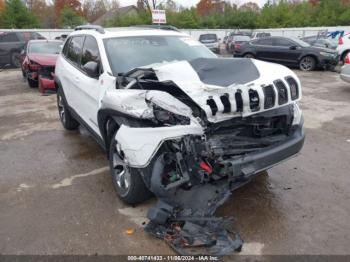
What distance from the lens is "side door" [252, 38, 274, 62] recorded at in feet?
53.0

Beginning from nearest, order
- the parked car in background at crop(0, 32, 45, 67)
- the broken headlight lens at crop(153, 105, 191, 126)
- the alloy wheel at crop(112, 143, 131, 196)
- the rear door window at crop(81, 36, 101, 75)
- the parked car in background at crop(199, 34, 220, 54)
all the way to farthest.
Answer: the broken headlight lens at crop(153, 105, 191, 126)
the alloy wheel at crop(112, 143, 131, 196)
the rear door window at crop(81, 36, 101, 75)
the parked car in background at crop(0, 32, 45, 67)
the parked car in background at crop(199, 34, 220, 54)

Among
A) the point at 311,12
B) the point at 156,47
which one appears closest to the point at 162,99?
the point at 156,47

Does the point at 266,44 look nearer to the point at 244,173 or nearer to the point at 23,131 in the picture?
the point at 23,131

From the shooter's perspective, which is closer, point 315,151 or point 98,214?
point 98,214

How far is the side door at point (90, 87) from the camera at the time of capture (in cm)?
454

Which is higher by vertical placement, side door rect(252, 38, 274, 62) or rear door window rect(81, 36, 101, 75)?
rear door window rect(81, 36, 101, 75)

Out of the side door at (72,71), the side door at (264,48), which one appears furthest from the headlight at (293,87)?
the side door at (264,48)

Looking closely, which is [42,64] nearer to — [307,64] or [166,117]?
[166,117]

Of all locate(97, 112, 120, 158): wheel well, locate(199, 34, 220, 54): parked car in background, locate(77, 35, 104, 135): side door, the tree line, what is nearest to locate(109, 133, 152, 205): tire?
locate(97, 112, 120, 158): wheel well

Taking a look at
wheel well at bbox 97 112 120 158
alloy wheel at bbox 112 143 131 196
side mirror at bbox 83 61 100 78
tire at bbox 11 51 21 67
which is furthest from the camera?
tire at bbox 11 51 21 67

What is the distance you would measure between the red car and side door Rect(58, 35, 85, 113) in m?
4.78

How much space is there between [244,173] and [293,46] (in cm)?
1340

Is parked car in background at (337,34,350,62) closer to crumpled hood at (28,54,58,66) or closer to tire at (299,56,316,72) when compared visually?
tire at (299,56,316,72)

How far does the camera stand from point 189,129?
3.15 meters
